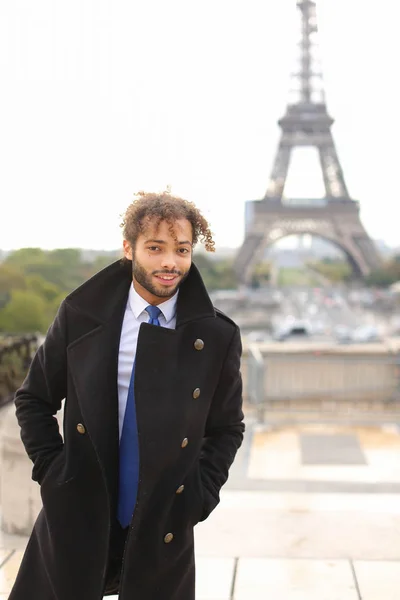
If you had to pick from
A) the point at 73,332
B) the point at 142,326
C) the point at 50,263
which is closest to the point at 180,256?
the point at 142,326

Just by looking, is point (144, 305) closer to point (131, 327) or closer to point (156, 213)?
point (131, 327)

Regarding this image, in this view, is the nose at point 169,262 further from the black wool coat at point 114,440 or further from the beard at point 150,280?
the black wool coat at point 114,440

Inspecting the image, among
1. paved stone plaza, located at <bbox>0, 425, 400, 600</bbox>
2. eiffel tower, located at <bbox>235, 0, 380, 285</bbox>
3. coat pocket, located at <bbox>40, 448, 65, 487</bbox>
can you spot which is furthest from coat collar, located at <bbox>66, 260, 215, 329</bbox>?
eiffel tower, located at <bbox>235, 0, 380, 285</bbox>

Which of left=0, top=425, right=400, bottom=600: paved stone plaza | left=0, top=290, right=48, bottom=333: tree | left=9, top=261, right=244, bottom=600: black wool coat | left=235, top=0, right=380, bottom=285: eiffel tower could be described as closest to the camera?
left=9, top=261, right=244, bottom=600: black wool coat

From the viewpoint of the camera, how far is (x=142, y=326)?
7.12 feet

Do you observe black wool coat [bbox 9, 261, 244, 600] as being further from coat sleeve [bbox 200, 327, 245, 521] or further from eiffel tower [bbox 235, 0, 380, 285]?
eiffel tower [bbox 235, 0, 380, 285]

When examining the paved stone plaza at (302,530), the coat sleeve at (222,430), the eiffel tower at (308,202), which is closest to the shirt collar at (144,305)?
the coat sleeve at (222,430)

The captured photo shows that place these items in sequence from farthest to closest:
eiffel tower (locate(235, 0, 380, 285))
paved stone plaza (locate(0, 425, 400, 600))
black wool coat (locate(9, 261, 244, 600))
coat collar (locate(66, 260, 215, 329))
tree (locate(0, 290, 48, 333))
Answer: eiffel tower (locate(235, 0, 380, 285))
tree (locate(0, 290, 48, 333))
paved stone plaza (locate(0, 425, 400, 600))
coat collar (locate(66, 260, 215, 329))
black wool coat (locate(9, 261, 244, 600))

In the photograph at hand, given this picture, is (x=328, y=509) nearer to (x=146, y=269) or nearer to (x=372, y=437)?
(x=372, y=437)

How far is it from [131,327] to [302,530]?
2497 mm

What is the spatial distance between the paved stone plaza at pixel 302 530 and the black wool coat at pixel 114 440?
133 centimetres

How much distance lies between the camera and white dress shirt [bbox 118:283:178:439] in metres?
2.24

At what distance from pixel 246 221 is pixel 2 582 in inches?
2103

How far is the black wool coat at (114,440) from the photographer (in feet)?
7.09
